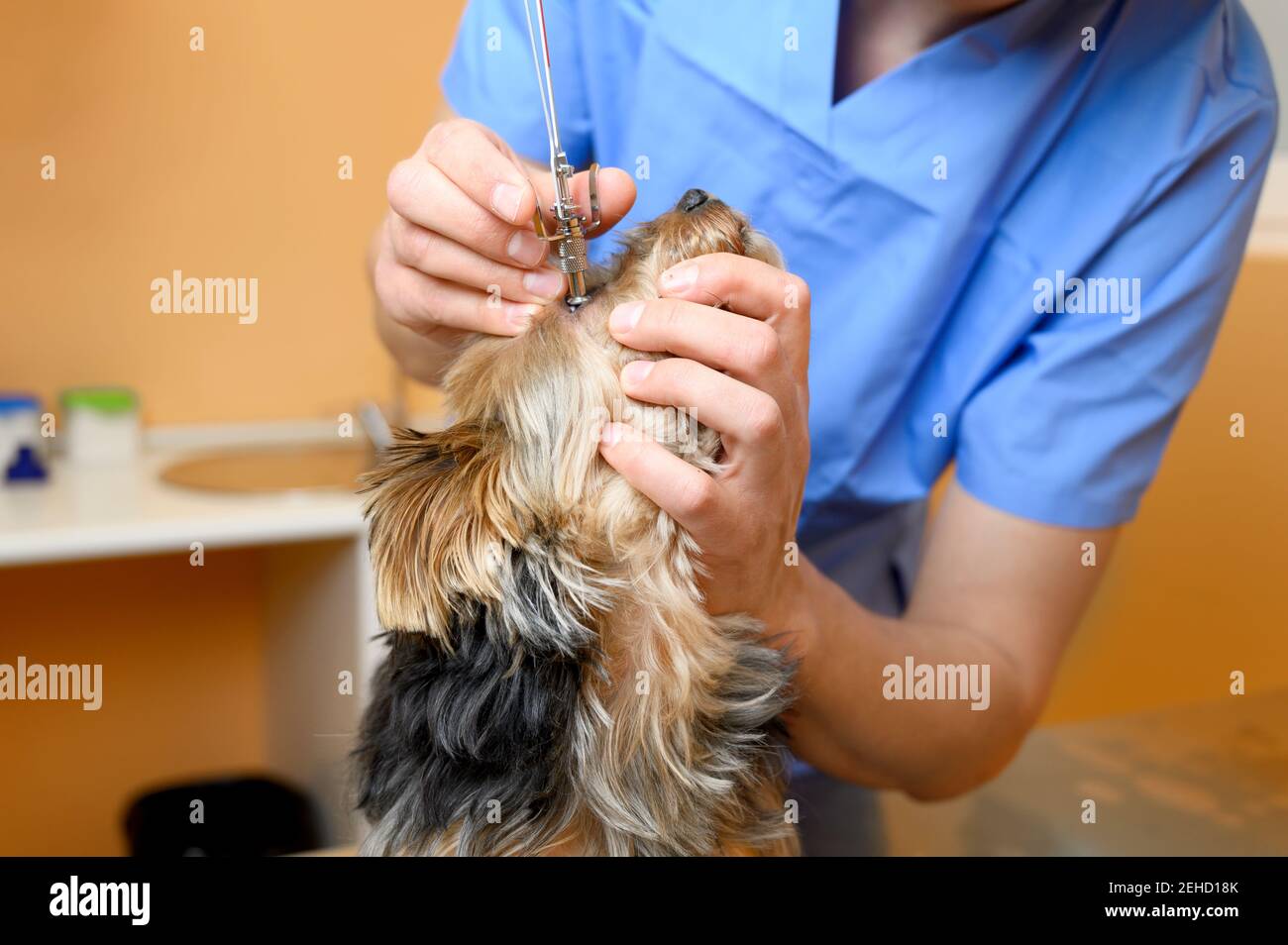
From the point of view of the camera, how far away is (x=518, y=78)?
115cm

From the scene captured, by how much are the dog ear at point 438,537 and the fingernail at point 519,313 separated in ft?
0.34

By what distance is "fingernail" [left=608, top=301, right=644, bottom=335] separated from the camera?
0.78m

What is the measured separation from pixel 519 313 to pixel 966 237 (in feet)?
1.48

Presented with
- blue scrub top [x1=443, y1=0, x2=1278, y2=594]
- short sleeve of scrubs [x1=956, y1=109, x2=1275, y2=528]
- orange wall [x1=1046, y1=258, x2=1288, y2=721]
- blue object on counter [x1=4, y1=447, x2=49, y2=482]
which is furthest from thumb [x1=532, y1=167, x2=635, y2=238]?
orange wall [x1=1046, y1=258, x2=1288, y2=721]

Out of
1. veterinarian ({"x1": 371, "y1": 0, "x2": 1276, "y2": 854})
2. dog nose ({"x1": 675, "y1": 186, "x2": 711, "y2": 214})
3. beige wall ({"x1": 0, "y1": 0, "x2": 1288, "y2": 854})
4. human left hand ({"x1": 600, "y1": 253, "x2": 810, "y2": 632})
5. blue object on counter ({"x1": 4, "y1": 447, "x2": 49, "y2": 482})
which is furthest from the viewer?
beige wall ({"x1": 0, "y1": 0, "x2": 1288, "y2": 854})

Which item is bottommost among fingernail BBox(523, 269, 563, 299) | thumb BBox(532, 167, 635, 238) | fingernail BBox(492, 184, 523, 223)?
fingernail BBox(523, 269, 563, 299)

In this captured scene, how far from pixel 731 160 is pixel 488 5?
0.31 meters

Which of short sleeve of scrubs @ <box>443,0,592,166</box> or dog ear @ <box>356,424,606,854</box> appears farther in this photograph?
short sleeve of scrubs @ <box>443,0,592,166</box>

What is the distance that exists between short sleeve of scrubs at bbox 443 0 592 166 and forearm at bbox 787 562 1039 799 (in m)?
0.54

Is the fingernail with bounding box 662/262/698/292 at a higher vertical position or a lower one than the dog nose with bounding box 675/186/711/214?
lower

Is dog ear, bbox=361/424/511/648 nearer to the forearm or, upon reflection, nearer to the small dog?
the small dog

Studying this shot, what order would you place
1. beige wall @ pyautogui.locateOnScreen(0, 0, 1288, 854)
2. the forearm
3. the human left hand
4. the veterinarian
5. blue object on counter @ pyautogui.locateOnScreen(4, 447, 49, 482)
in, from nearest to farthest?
the human left hand → the forearm → the veterinarian → blue object on counter @ pyautogui.locateOnScreen(4, 447, 49, 482) → beige wall @ pyautogui.locateOnScreen(0, 0, 1288, 854)

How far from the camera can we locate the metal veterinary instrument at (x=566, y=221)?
2.54 ft

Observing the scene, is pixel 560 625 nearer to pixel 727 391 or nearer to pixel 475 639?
pixel 475 639
